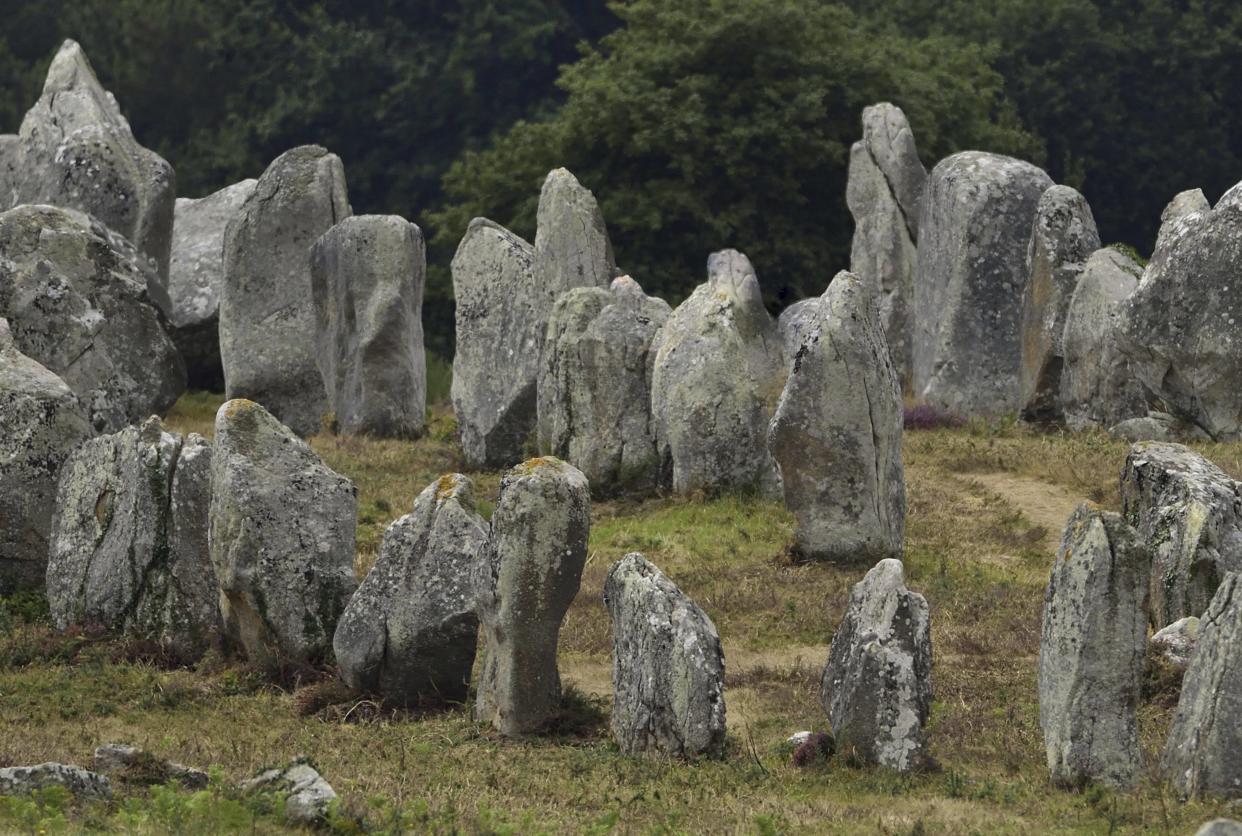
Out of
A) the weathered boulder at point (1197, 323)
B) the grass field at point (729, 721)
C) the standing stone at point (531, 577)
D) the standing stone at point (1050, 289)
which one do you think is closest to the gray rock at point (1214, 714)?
the grass field at point (729, 721)

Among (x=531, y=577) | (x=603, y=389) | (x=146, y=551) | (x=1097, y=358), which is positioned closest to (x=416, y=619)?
(x=531, y=577)

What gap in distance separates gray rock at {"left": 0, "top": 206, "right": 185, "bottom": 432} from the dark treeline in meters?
16.5

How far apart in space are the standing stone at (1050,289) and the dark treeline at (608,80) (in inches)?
577

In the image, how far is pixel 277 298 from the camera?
29234 millimetres

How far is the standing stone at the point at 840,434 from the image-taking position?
20297mm

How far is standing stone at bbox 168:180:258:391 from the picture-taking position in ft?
106

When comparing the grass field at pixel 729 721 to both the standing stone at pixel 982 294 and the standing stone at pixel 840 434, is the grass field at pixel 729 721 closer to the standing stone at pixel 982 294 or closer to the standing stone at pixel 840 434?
the standing stone at pixel 840 434

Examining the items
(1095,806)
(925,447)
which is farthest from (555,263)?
(1095,806)

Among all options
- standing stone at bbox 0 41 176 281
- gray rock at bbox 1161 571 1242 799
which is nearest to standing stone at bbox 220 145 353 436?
standing stone at bbox 0 41 176 281

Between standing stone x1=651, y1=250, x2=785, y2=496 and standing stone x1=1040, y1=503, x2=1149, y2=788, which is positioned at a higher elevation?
standing stone x1=651, y1=250, x2=785, y2=496

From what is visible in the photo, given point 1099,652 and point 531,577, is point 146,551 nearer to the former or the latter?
point 531,577

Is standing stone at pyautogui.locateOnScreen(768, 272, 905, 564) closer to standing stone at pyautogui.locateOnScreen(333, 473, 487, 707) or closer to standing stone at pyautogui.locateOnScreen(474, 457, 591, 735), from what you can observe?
standing stone at pyautogui.locateOnScreen(333, 473, 487, 707)

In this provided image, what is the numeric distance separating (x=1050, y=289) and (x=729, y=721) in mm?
13463

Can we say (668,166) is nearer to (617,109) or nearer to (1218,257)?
(617,109)
